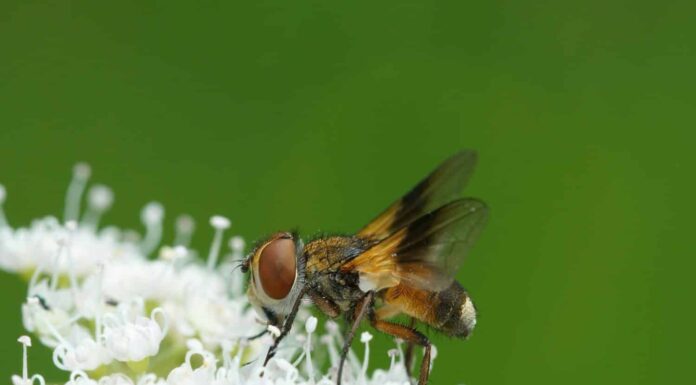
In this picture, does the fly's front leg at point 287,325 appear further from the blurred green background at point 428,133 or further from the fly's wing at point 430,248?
the blurred green background at point 428,133

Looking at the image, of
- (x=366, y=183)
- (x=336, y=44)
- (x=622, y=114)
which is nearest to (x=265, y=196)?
(x=366, y=183)

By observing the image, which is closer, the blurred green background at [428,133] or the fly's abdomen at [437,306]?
the fly's abdomen at [437,306]

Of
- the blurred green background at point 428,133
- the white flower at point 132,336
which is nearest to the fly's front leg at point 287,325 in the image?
the white flower at point 132,336

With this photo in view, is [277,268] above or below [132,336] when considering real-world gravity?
above

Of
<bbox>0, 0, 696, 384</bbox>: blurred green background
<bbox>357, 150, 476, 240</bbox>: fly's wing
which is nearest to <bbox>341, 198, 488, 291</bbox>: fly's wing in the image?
<bbox>357, 150, 476, 240</bbox>: fly's wing

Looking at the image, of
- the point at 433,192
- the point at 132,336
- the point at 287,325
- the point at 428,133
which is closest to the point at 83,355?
the point at 132,336

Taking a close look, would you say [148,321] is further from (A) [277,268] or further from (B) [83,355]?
(A) [277,268]

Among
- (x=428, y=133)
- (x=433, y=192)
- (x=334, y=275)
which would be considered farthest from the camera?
(x=428, y=133)
